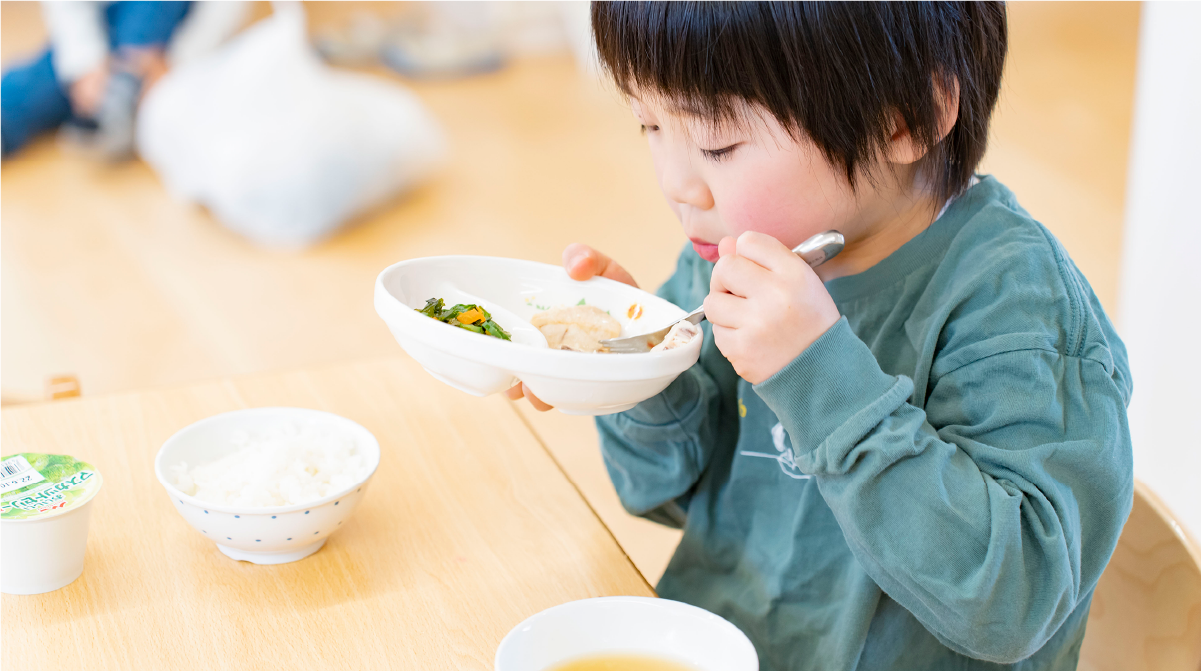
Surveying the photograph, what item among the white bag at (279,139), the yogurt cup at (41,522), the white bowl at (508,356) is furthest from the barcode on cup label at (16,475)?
the white bag at (279,139)

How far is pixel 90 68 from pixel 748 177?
10.2 feet

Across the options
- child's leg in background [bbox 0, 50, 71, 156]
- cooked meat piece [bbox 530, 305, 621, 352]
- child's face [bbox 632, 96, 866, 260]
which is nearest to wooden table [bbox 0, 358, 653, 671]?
cooked meat piece [bbox 530, 305, 621, 352]

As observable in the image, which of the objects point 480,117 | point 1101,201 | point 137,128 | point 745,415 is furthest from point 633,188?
point 745,415

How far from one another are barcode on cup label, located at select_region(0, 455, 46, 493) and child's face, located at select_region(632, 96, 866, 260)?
1.66ft

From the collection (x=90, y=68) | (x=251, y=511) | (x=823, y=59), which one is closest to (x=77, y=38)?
(x=90, y=68)

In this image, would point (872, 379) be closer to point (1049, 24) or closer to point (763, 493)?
point (763, 493)

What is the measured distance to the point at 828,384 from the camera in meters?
0.68

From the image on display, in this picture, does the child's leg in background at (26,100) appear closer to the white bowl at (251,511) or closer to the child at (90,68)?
the child at (90,68)

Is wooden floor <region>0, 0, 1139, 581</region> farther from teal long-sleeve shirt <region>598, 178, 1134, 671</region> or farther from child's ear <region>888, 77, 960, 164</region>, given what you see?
child's ear <region>888, 77, 960, 164</region>

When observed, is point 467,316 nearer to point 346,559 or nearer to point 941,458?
point 346,559

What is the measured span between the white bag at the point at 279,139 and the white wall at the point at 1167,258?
206cm

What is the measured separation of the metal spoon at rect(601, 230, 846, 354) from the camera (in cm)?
77

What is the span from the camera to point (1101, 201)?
9.51 feet

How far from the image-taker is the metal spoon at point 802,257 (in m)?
0.77
